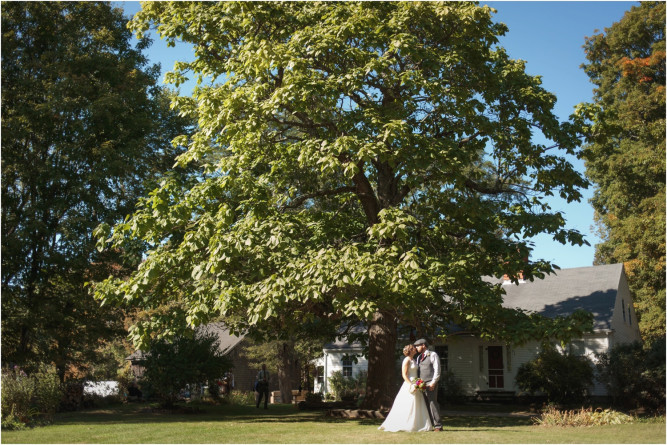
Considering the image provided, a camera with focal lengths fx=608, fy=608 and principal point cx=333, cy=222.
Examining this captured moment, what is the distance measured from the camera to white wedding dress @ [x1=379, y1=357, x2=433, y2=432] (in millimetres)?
12188

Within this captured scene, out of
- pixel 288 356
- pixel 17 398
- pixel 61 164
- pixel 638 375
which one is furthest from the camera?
pixel 288 356

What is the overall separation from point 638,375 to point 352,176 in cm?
1239

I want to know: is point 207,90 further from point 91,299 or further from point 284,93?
point 91,299

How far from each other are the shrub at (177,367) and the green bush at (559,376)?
11.6 meters

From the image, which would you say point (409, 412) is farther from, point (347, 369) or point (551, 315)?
point (347, 369)

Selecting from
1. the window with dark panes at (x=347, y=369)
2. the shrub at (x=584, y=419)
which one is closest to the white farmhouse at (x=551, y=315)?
the window with dark panes at (x=347, y=369)

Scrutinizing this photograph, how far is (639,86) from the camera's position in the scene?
29.9 m

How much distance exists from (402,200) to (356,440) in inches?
330

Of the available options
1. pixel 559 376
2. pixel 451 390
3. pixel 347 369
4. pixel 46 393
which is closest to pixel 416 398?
pixel 46 393

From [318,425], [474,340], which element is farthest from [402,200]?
[474,340]

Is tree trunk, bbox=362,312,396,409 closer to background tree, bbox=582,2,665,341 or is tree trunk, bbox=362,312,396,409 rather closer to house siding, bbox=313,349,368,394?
house siding, bbox=313,349,368,394

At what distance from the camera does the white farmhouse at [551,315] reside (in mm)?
24406

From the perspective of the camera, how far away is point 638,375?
63.1ft

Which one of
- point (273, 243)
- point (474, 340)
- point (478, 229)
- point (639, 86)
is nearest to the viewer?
point (273, 243)
